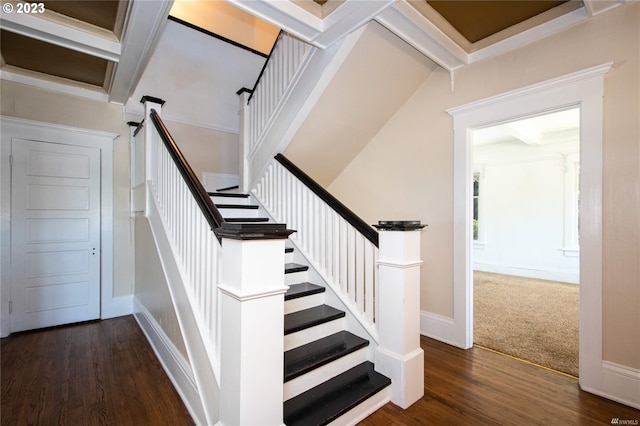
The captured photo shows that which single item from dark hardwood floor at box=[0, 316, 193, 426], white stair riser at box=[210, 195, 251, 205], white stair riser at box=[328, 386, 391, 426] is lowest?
dark hardwood floor at box=[0, 316, 193, 426]

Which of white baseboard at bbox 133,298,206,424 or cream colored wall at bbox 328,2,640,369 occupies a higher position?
cream colored wall at bbox 328,2,640,369

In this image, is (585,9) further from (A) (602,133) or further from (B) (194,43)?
(B) (194,43)

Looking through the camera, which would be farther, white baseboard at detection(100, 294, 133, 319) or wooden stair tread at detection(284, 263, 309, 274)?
white baseboard at detection(100, 294, 133, 319)

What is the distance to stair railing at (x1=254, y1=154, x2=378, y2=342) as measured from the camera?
2.22m

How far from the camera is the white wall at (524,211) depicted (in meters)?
5.78

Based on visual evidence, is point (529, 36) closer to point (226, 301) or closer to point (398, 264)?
point (398, 264)

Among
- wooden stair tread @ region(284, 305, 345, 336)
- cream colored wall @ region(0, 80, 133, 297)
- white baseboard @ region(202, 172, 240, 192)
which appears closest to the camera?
wooden stair tread @ region(284, 305, 345, 336)

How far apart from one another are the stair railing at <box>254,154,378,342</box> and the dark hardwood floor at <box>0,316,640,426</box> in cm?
63

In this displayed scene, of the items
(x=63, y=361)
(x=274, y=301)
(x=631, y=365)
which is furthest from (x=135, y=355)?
(x=631, y=365)

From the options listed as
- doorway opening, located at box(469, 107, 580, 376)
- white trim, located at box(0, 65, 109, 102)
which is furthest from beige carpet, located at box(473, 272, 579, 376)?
white trim, located at box(0, 65, 109, 102)

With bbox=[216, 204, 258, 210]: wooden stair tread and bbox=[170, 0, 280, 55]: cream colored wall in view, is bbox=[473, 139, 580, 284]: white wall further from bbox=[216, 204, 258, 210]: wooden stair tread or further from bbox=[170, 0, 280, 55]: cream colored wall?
bbox=[216, 204, 258, 210]: wooden stair tread

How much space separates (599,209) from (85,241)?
16.0 feet

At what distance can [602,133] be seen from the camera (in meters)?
2.08

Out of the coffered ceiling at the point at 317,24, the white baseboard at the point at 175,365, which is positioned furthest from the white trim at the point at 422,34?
the white baseboard at the point at 175,365
